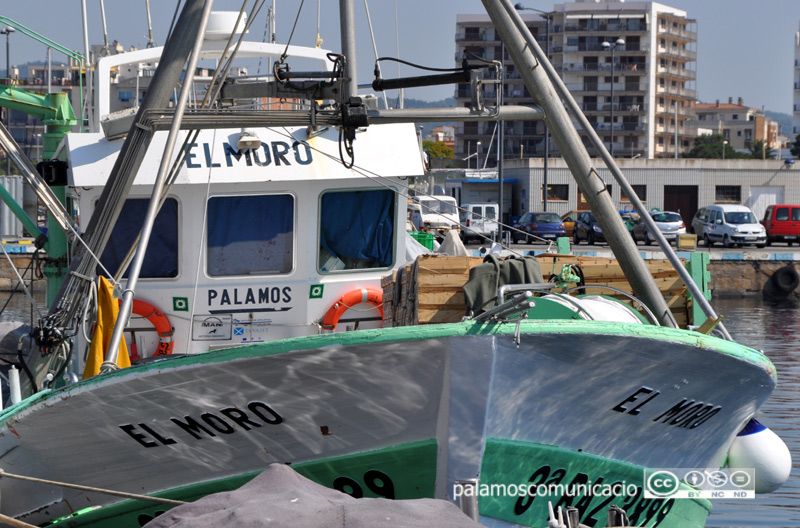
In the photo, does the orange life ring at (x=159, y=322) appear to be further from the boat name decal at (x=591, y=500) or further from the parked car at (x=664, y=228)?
the parked car at (x=664, y=228)

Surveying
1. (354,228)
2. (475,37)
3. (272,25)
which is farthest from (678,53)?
(354,228)

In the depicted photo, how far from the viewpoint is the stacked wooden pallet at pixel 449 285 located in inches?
301

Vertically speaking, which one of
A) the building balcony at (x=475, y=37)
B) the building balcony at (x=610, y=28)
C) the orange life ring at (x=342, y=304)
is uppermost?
the building balcony at (x=610, y=28)

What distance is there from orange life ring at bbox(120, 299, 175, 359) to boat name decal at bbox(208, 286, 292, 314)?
1.31 feet

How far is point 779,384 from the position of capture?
1766 centimetres

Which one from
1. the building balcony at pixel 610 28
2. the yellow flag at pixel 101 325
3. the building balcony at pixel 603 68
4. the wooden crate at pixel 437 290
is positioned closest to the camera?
the yellow flag at pixel 101 325

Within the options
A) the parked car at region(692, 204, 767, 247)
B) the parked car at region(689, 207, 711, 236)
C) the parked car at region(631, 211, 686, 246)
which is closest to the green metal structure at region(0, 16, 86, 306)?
the parked car at region(631, 211, 686, 246)

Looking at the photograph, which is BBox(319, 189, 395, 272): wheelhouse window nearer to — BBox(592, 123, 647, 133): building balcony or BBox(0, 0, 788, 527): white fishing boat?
BBox(0, 0, 788, 527): white fishing boat

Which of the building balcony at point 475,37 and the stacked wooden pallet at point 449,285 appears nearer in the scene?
the stacked wooden pallet at point 449,285

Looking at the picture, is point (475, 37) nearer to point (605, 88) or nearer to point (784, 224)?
point (605, 88)

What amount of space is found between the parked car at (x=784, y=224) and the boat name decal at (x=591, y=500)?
118 feet

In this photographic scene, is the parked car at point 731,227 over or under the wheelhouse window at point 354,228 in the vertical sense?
under

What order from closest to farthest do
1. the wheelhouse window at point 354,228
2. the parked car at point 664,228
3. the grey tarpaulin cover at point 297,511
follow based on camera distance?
1. the grey tarpaulin cover at point 297,511
2. the wheelhouse window at point 354,228
3. the parked car at point 664,228

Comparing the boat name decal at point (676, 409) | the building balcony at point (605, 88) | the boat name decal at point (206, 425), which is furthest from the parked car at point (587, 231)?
the building balcony at point (605, 88)
